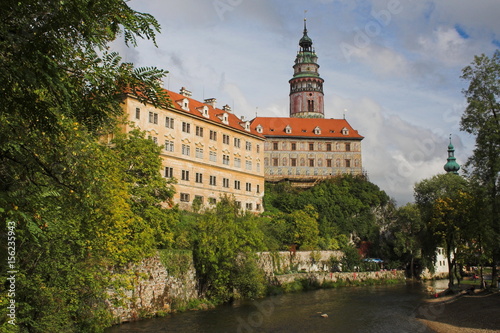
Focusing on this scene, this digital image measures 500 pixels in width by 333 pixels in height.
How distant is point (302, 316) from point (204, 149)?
25.6m

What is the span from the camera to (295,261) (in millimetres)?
45625

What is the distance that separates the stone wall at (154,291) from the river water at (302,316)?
2.70 feet

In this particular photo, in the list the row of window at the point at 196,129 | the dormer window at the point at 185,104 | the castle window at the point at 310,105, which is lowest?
the row of window at the point at 196,129

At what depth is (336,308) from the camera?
32.1 meters

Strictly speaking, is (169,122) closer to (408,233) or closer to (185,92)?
(185,92)

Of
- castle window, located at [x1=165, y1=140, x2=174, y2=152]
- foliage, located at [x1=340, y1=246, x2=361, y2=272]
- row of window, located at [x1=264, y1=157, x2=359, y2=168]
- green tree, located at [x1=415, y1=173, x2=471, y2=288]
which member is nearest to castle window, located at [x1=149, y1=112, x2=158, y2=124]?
castle window, located at [x1=165, y1=140, x2=174, y2=152]

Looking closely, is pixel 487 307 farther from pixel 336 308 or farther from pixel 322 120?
pixel 322 120

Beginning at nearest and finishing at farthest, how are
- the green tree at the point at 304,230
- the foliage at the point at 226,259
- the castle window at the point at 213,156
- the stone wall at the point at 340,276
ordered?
the foliage at the point at 226,259, the stone wall at the point at 340,276, the green tree at the point at 304,230, the castle window at the point at 213,156

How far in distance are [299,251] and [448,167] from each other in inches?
2192

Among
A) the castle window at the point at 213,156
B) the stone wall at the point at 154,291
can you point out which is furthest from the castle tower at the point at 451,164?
the stone wall at the point at 154,291

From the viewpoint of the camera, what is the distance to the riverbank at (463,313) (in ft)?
79.5

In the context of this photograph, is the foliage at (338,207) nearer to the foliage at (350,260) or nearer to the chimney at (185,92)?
the foliage at (350,260)

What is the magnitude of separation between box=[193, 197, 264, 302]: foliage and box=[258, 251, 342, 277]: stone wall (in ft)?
20.0

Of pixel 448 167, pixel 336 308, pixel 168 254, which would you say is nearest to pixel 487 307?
pixel 336 308
